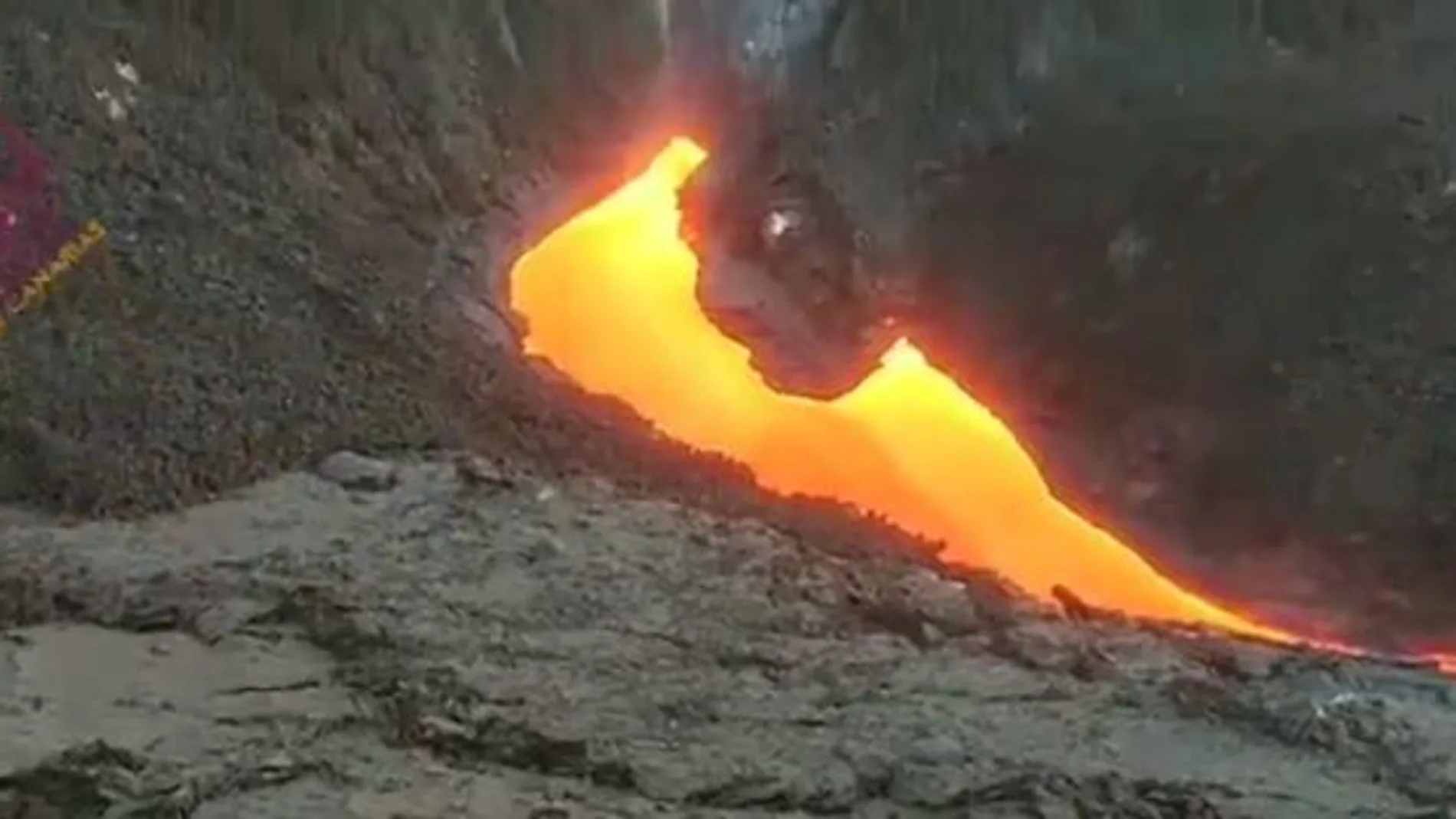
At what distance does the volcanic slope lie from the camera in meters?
7.87

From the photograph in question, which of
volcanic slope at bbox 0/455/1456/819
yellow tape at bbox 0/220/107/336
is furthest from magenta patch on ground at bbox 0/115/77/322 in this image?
volcanic slope at bbox 0/455/1456/819

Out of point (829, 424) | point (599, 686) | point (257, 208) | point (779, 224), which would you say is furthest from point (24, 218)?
point (779, 224)

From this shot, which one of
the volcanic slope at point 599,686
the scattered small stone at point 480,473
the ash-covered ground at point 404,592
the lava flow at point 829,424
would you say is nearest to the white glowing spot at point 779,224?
the lava flow at point 829,424

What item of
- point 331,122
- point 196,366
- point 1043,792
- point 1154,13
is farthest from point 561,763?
point 1154,13

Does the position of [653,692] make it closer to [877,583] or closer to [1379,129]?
[877,583]

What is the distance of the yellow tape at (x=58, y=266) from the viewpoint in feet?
37.0

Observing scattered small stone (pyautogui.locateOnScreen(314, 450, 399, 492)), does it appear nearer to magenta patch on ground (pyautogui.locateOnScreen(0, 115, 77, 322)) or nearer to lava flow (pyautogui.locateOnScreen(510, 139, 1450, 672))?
magenta patch on ground (pyautogui.locateOnScreen(0, 115, 77, 322))

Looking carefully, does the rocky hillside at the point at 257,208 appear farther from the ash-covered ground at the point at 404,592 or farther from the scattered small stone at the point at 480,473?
the scattered small stone at the point at 480,473

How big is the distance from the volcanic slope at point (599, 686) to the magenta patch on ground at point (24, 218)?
5.42 ft

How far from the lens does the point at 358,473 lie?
35.8 feet

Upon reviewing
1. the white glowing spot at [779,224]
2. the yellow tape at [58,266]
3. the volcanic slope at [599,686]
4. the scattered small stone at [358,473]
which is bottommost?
the volcanic slope at [599,686]

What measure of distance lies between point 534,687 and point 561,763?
625 mm

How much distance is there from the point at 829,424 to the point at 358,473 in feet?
12.6

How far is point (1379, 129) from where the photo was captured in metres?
14.3
